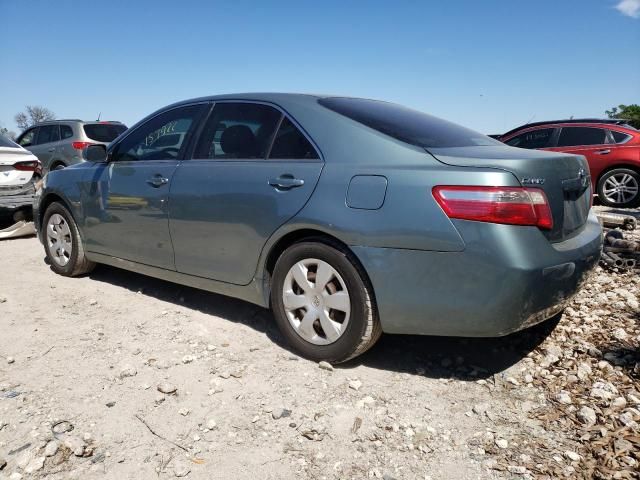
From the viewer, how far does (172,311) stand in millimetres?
3932

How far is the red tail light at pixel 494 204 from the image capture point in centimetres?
242

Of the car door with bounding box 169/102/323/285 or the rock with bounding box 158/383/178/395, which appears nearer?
the rock with bounding box 158/383/178/395

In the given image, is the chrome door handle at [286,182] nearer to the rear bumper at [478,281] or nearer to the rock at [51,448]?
the rear bumper at [478,281]

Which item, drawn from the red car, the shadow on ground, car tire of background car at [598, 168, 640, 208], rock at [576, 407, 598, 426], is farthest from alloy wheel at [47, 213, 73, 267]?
car tire of background car at [598, 168, 640, 208]

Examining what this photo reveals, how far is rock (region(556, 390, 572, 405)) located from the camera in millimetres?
2627

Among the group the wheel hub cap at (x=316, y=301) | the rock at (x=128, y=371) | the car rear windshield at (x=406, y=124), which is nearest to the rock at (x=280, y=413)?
the wheel hub cap at (x=316, y=301)

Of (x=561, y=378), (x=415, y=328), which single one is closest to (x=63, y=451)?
(x=415, y=328)

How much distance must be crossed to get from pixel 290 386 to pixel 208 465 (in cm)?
73

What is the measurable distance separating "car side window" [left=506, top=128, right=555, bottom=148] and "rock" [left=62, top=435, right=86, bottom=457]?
9409 mm

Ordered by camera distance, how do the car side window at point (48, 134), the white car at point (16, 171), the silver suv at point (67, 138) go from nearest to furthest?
the white car at point (16, 171), the silver suv at point (67, 138), the car side window at point (48, 134)

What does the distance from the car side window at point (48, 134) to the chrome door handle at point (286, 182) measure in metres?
10.6

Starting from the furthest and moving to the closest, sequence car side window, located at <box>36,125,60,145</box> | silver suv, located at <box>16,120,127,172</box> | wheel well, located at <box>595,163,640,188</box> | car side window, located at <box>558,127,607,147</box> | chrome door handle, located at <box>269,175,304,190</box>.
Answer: car side window, located at <box>36,125,60,145</box>, silver suv, located at <box>16,120,127,172</box>, car side window, located at <box>558,127,607,147</box>, wheel well, located at <box>595,163,640,188</box>, chrome door handle, located at <box>269,175,304,190</box>

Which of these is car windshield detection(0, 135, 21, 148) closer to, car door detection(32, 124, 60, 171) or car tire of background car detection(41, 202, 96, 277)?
car tire of background car detection(41, 202, 96, 277)

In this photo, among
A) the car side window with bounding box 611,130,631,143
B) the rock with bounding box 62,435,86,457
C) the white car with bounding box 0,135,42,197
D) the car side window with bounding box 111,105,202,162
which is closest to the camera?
the rock with bounding box 62,435,86,457
